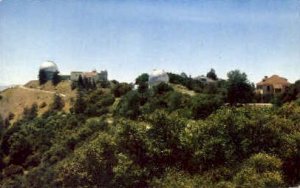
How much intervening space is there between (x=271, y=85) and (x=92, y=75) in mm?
20105

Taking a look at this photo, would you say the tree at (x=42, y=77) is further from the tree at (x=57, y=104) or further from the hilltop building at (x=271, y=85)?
the hilltop building at (x=271, y=85)

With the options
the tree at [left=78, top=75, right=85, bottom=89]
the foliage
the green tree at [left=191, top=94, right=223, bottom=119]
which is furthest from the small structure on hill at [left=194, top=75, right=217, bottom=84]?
the green tree at [left=191, top=94, right=223, bottom=119]

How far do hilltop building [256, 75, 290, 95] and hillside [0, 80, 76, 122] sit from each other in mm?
16581

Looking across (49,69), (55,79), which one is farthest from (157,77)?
(49,69)

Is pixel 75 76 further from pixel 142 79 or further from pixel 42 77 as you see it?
pixel 142 79

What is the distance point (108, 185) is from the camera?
45.5 ft

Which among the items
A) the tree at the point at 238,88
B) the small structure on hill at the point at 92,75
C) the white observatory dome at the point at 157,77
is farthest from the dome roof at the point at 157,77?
the tree at the point at 238,88

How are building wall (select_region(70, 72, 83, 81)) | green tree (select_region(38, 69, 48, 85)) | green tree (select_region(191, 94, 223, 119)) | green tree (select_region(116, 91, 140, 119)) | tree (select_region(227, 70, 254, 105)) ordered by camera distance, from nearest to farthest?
green tree (select_region(191, 94, 223, 119)), green tree (select_region(116, 91, 140, 119)), tree (select_region(227, 70, 254, 105)), building wall (select_region(70, 72, 83, 81)), green tree (select_region(38, 69, 48, 85))

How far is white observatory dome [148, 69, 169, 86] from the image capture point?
42000mm

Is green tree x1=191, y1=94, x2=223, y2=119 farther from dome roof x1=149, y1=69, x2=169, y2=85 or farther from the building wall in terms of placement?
the building wall

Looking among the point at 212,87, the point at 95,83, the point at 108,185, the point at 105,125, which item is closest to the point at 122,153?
the point at 108,185

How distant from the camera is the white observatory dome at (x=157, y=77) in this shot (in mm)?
42000

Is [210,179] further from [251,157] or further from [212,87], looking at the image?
[212,87]

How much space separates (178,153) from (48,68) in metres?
41.8
